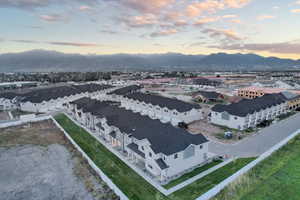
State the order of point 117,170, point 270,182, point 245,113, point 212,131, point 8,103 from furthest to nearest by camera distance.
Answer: point 8,103
point 245,113
point 212,131
point 117,170
point 270,182

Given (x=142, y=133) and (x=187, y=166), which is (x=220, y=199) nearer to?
(x=187, y=166)

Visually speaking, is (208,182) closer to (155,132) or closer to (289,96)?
(155,132)

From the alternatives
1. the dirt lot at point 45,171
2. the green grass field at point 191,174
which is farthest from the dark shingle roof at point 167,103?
the dirt lot at point 45,171

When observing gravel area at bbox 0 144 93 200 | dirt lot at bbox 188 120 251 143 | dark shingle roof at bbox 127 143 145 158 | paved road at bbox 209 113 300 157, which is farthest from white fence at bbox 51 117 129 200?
dirt lot at bbox 188 120 251 143

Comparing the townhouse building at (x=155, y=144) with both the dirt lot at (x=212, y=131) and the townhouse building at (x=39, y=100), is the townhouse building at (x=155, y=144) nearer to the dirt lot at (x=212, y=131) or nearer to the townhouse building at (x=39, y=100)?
the dirt lot at (x=212, y=131)

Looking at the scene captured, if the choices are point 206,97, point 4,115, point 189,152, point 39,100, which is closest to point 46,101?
point 39,100

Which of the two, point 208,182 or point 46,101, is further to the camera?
point 46,101
